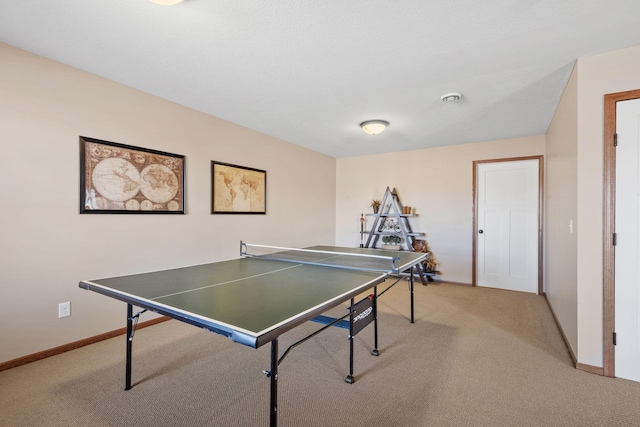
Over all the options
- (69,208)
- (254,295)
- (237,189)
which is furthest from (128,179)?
(254,295)

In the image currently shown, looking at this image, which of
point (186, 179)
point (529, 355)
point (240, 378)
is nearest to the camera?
→ point (240, 378)

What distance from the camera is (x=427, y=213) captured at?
5.36m

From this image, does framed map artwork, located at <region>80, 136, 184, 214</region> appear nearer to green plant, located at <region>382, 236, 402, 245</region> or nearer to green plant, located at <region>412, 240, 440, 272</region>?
green plant, located at <region>382, 236, 402, 245</region>

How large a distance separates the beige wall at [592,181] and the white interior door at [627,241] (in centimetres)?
10

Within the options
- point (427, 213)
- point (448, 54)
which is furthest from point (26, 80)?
point (427, 213)

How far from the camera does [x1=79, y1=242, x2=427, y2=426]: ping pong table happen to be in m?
1.22

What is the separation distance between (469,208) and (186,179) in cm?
434

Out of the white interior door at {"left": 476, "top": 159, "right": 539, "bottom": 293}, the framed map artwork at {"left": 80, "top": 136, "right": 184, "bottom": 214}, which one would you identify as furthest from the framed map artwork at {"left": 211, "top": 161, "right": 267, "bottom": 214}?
the white interior door at {"left": 476, "top": 159, "right": 539, "bottom": 293}

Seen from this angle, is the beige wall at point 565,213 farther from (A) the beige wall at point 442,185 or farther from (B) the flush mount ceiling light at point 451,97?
(A) the beige wall at point 442,185

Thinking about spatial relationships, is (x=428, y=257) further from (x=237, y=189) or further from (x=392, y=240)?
(x=237, y=189)

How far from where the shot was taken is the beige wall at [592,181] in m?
2.18

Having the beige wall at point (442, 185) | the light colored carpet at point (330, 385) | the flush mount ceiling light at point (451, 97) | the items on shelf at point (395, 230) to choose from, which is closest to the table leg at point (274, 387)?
the light colored carpet at point (330, 385)

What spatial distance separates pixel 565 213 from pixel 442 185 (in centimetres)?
252

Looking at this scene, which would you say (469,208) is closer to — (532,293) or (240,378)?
(532,293)
